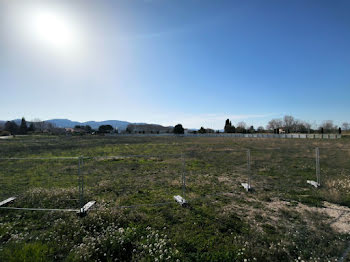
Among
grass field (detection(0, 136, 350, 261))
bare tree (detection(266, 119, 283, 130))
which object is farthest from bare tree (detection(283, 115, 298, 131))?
grass field (detection(0, 136, 350, 261))

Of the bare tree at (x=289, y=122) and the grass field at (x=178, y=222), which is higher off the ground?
the bare tree at (x=289, y=122)

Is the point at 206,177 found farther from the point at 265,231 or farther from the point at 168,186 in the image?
the point at 265,231

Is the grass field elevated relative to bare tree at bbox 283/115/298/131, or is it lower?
lower

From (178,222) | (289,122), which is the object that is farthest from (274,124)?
(178,222)

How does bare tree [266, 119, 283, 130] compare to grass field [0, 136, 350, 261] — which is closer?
grass field [0, 136, 350, 261]

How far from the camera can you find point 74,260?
11.6ft

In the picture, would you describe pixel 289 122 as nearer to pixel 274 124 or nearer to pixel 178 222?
pixel 274 124

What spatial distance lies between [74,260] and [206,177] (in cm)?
731

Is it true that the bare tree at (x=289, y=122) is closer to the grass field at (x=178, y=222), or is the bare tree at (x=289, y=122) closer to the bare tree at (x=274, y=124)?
the bare tree at (x=274, y=124)

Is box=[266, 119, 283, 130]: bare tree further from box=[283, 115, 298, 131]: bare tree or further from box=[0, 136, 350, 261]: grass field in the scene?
box=[0, 136, 350, 261]: grass field

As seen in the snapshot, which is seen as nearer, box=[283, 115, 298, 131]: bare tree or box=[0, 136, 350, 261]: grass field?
box=[0, 136, 350, 261]: grass field

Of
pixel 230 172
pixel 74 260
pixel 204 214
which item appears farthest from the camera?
pixel 230 172

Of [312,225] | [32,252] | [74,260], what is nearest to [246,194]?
[312,225]

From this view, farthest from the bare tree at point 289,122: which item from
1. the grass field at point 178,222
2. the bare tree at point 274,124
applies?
the grass field at point 178,222
